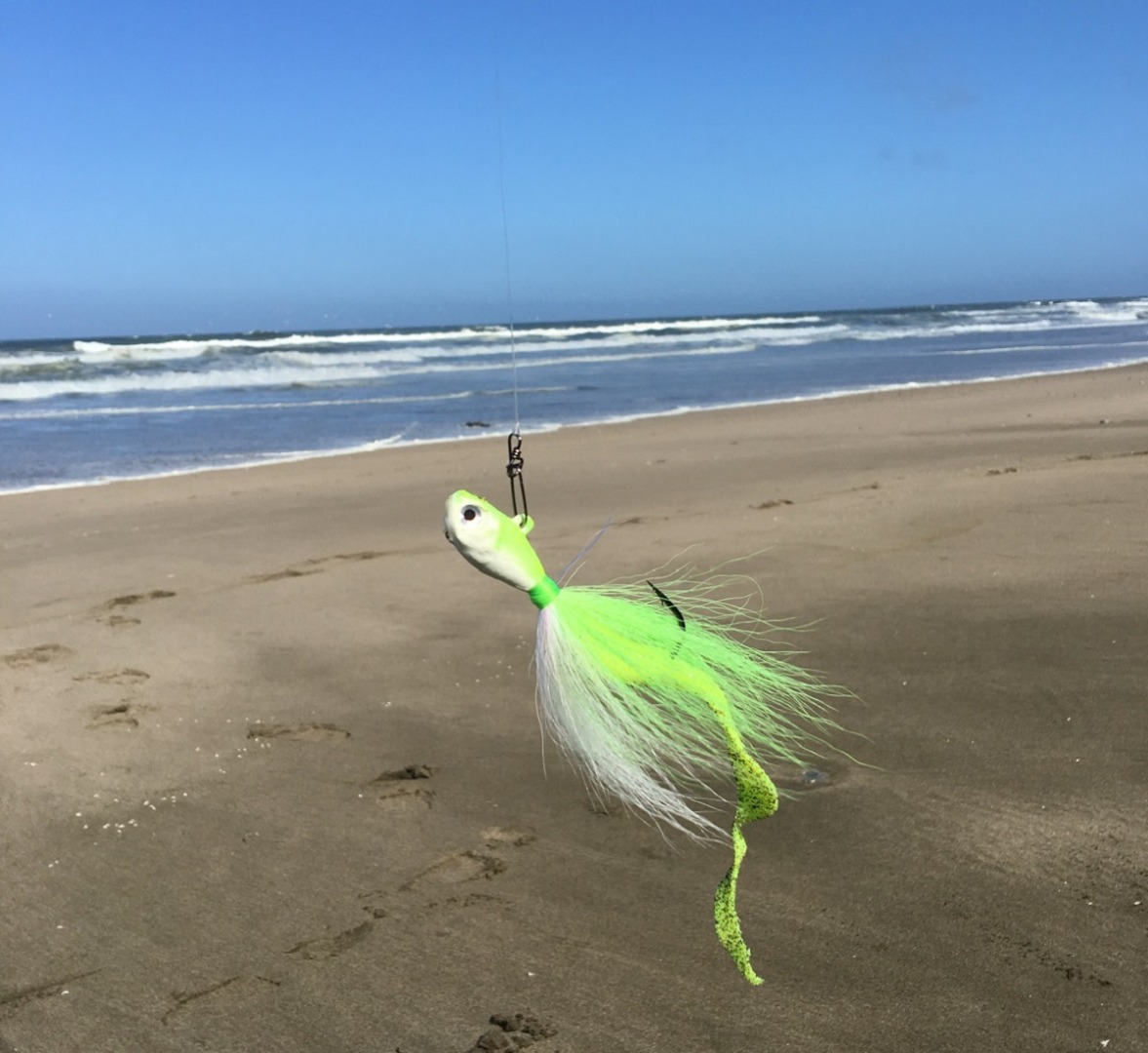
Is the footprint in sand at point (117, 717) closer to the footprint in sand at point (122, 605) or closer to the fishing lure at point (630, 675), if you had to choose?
the footprint in sand at point (122, 605)

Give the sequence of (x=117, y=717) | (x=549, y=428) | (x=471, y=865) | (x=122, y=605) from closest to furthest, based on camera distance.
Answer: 1. (x=471, y=865)
2. (x=117, y=717)
3. (x=122, y=605)
4. (x=549, y=428)

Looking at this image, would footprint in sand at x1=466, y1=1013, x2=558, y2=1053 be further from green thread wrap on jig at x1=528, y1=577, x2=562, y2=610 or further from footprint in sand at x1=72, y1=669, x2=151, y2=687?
footprint in sand at x1=72, y1=669, x2=151, y2=687

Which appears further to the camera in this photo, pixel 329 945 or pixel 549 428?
pixel 549 428

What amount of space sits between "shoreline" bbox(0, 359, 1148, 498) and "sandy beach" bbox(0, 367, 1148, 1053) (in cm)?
427

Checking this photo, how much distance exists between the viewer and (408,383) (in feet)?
75.9

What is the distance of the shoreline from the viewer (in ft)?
34.9

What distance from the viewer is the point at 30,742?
4.01 meters

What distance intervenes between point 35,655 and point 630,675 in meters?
3.71

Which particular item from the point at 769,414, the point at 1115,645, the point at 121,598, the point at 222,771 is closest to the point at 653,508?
the point at 121,598

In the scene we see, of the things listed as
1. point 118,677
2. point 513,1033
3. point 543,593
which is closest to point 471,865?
point 513,1033

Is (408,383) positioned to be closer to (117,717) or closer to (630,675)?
(117,717)

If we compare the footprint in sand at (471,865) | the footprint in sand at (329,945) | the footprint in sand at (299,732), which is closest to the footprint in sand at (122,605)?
the footprint in sand at (299,732)

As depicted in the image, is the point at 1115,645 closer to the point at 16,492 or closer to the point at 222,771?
the point at 222,771

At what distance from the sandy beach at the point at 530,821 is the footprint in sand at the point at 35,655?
31 mm
